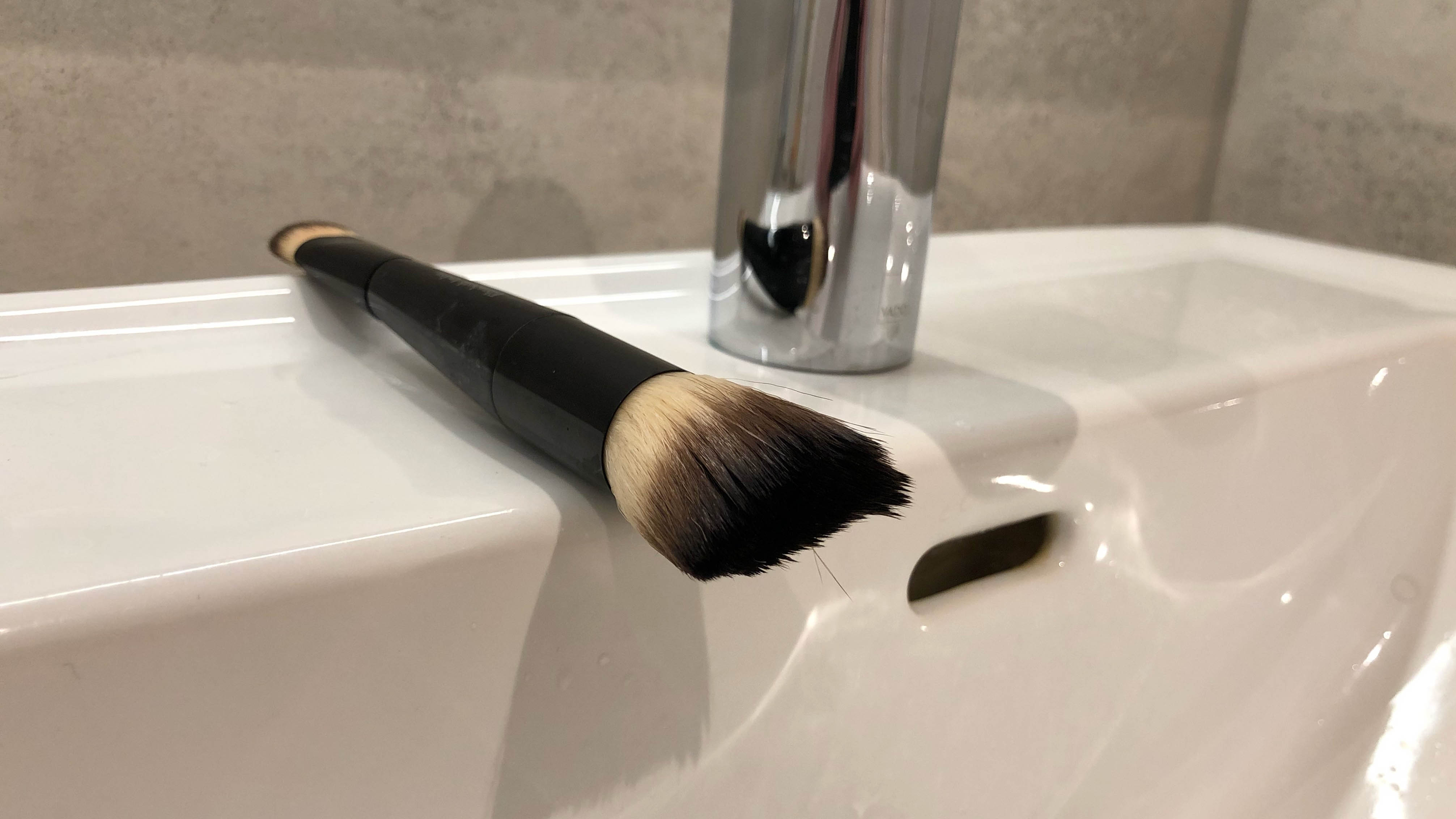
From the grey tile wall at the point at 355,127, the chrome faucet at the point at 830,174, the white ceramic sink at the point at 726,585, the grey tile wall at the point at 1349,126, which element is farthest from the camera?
the grey tile wall at the point at 1349,126

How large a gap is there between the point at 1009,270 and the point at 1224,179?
50 centimetres

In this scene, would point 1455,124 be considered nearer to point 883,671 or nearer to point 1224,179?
point 1224,179

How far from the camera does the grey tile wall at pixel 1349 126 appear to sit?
752mm

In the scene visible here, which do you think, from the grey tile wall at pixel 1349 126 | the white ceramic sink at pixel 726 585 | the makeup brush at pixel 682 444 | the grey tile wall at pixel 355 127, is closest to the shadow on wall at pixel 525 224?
the grey tile wall at pixel 355 127

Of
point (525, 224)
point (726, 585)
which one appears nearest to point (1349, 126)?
point (525, 224)

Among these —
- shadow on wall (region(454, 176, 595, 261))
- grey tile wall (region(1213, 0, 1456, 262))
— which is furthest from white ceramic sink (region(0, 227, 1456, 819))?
grey tile wall (region(1213, 0, 1456, 262))

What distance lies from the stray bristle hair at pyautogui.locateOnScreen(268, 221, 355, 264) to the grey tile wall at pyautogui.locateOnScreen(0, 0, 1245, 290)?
9 cm

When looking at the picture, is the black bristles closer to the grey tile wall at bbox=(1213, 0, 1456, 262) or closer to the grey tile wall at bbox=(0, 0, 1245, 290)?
the grey tile wall at bbox=(0, 0, 1245, 290)

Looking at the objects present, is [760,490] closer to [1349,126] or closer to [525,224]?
[525,224]

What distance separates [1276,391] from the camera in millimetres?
348

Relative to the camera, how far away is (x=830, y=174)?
30 centimetres

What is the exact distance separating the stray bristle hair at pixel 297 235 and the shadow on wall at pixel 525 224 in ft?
0.43

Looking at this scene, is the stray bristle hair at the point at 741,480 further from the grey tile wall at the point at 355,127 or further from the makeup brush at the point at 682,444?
the grey tile wall at the point at 355,127

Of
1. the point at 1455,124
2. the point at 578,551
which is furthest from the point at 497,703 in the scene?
the point at 1455,124
